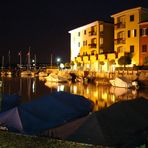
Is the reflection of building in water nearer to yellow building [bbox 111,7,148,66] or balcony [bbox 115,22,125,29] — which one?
yellow building [bbox 111,7,148,66]

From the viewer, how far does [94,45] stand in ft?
255

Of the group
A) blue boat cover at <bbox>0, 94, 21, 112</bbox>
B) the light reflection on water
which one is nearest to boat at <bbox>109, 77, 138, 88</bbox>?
the light reflection on water

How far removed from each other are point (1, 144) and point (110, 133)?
312cm

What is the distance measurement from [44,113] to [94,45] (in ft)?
214

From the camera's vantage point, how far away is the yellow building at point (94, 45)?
75144 millimetres

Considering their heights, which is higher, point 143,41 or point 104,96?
point 143,41

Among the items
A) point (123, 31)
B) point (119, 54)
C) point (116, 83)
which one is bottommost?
point (116, 83)

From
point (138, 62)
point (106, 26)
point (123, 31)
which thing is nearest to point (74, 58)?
point (106, 26)

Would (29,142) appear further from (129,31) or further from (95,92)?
(129,31)

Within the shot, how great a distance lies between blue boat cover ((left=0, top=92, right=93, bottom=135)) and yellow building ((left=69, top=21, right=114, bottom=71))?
185 ft

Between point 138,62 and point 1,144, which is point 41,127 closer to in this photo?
point 1,144

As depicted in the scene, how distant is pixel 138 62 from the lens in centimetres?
6231

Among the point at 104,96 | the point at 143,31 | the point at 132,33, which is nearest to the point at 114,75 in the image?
the point at 143,31

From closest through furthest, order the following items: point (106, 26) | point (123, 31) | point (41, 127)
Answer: point (41, 127), point (123, 31), point (106, 26)
